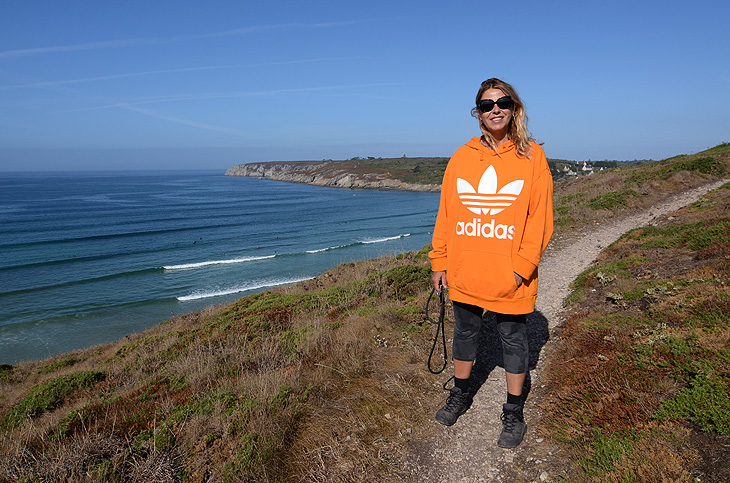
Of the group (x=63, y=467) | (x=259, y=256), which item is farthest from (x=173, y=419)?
(x=259, y=256)

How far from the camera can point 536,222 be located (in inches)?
107

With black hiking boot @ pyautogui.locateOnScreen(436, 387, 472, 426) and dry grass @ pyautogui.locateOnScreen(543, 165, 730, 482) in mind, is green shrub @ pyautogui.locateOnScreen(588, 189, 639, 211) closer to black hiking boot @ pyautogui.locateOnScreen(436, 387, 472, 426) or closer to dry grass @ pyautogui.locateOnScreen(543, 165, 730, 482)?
dry grass @ pyautogui.locateOnScreen(543, 165, 730, 482)

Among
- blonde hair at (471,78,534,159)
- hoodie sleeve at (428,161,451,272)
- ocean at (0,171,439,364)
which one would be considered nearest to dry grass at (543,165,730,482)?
hoodie sleeve at (428,161,451,272)

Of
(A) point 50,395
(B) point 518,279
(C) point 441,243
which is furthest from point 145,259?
(B) point 518,279

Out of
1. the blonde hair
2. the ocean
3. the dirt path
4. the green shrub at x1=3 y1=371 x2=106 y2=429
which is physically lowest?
the ocean

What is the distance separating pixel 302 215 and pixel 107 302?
33.2m

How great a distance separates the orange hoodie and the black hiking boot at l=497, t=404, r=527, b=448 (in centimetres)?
87

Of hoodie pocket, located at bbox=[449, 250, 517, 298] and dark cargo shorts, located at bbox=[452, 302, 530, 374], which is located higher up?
hoodie pocket, located at bbox=[449, 250, 517, 298]

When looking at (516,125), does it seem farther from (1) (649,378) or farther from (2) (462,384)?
(1) (649,378)

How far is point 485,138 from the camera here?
2.92m

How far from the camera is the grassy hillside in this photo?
2.78 meters

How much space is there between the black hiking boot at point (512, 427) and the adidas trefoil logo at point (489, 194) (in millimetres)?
1613

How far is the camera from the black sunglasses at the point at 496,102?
9.00 ft

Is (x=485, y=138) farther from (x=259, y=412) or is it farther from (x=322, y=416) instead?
(x=259, y=412)
